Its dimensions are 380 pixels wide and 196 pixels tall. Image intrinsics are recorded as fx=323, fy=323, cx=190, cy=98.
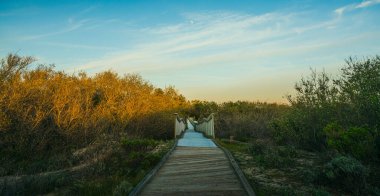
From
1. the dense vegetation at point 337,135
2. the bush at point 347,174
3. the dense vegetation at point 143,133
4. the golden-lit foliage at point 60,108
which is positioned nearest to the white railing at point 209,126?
the dense vegetation at point 143,133

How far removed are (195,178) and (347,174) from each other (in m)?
3.39

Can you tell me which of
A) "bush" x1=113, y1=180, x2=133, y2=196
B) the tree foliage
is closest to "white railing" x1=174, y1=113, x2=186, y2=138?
the tree foliage

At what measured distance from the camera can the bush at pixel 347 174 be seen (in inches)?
276

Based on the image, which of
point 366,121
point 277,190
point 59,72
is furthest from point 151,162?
point 59,72

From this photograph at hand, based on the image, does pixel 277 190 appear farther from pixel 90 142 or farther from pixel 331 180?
pixel 90 142

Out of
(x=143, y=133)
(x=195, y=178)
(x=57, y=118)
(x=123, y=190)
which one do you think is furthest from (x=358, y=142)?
(x=143, y=133)

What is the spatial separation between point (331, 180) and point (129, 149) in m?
8.63

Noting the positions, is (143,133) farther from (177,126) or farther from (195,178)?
(195,178)

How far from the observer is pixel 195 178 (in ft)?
25.1

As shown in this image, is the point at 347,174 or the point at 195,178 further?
the point at 195,178

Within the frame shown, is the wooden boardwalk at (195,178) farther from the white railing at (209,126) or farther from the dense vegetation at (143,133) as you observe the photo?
the white railing at (209,126)

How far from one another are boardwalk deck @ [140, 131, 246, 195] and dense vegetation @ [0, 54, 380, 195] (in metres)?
0.55

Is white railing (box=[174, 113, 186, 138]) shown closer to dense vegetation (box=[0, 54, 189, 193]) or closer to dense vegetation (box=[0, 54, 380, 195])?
dense vegetation (box=[0, 54, 380, 195])

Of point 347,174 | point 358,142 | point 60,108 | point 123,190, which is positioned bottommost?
point 123,190
